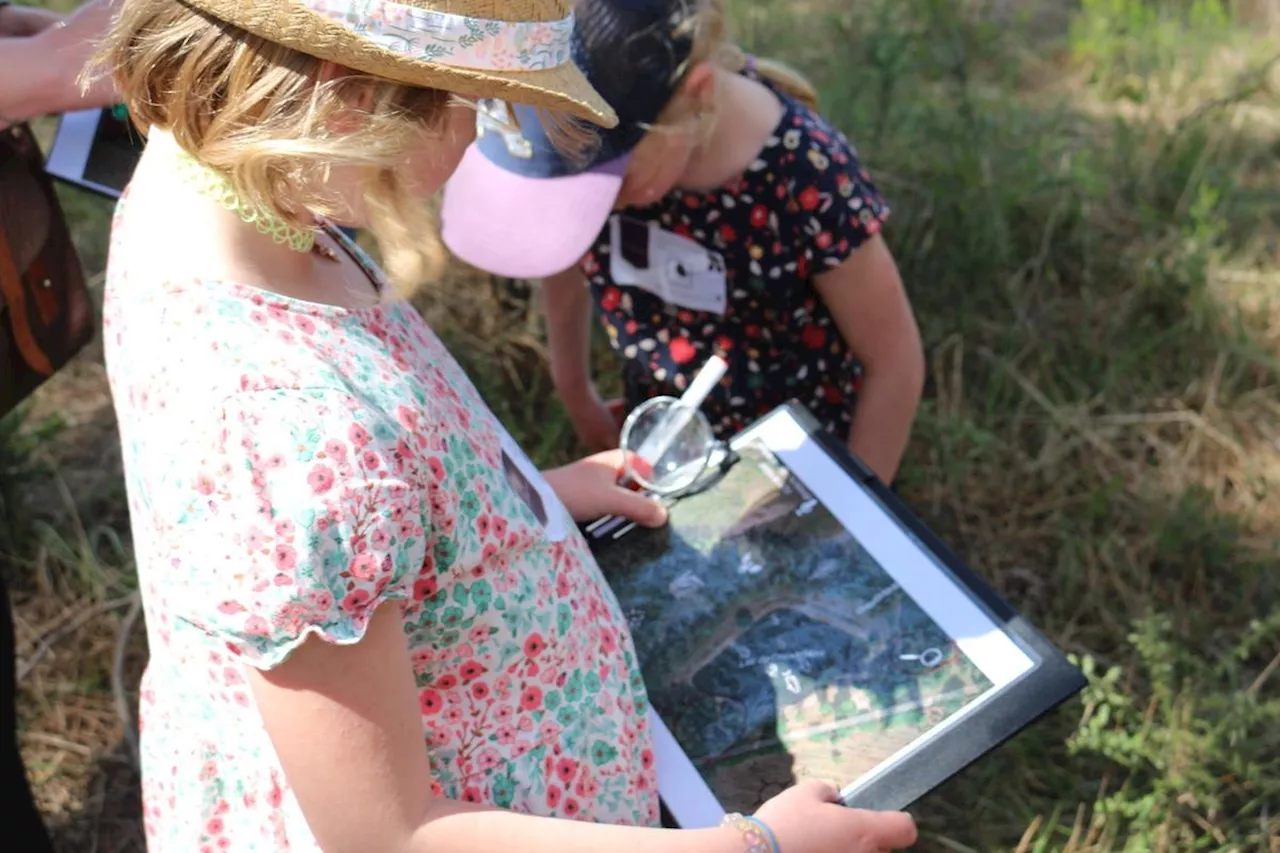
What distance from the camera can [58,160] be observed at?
1419mm

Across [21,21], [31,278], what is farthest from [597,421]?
Result: [21,21]

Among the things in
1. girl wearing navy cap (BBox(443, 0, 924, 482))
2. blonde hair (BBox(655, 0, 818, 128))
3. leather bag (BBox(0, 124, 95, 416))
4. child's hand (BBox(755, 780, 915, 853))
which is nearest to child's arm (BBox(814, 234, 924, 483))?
girl wearing navy cap (BBox(443, 0, 924, 482))

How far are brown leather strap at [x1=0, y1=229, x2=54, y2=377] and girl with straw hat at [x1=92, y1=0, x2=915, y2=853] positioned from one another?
1.86 feet

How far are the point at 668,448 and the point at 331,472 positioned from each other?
61 centimetres

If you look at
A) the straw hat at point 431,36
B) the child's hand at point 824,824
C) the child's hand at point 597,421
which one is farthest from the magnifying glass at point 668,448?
the child's hand at point 597,421

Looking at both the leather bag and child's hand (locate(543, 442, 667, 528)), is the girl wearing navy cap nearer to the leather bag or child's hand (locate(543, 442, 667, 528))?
child's hand (locate(543, 442, 667, 528))

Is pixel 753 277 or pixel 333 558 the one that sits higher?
pixel 333 558

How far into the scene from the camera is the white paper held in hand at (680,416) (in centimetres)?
127

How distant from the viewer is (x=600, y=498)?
1.26 m

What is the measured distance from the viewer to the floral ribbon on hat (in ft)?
2.42

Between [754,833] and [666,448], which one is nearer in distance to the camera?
[754,833]

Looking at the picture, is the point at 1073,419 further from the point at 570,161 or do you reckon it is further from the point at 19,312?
the point at 19,312

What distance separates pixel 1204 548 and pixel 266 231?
1.77 m

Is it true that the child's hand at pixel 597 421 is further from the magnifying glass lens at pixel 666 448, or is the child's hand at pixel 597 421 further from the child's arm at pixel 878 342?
the magnifying glass lens at pixel 666 448
